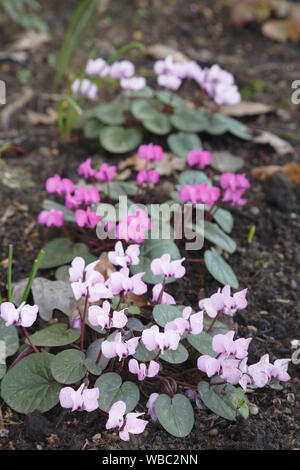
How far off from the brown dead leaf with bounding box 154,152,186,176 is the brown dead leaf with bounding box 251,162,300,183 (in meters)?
0.37

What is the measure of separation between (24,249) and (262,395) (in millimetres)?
1086

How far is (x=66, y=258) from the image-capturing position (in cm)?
196

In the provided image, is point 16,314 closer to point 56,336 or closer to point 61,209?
point 56,336

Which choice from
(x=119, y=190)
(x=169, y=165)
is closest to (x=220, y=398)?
(x=119, y=190)

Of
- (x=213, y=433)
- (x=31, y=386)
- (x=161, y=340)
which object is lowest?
(x=213, y=433)

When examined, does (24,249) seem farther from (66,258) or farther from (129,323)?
(129,323)

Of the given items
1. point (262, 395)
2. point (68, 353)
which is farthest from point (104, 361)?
point (262, 395)

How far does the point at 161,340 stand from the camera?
1388 mm

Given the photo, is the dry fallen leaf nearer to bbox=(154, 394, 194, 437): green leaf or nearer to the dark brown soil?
the dark brown soil

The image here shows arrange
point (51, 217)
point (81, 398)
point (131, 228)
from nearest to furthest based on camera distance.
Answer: point (81, 398)
point (131, 228)
point (51, 217)

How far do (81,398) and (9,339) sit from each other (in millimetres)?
402

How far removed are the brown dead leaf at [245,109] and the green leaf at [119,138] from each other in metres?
0.58

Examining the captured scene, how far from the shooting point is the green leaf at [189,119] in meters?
2.63

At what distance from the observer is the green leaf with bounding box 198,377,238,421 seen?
58.2 inches
